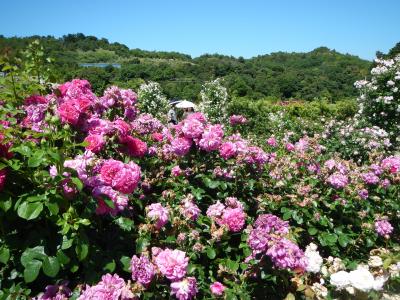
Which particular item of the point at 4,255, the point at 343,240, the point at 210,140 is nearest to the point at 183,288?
the point at 4,255

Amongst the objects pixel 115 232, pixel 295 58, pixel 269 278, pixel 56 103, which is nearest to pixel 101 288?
pixel 115 232

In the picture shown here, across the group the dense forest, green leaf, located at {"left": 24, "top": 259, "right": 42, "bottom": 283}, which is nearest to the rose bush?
green leaf, located at {"left": 24, "top": 259, "right": 42, "bottom": 283}

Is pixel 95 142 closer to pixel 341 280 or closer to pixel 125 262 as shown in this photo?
pixel 125 262

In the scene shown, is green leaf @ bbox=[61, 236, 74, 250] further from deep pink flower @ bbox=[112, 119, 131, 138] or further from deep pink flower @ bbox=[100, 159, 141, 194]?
deep pink flower @ bbox=[112, 119, 131, 138]

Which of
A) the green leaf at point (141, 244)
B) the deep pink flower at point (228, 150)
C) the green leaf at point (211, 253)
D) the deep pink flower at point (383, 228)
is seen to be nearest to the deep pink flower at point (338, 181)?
the deep pink flower at point (383, 228)

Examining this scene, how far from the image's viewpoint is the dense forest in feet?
125

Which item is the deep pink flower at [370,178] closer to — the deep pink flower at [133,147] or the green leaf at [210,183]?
the green leaf at [210,183]

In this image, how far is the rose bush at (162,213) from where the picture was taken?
4.88 feet

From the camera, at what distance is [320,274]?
219 cm

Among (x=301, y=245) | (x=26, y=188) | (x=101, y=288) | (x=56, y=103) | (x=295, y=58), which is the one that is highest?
(x=295, y=58)

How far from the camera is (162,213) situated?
179 centimetres

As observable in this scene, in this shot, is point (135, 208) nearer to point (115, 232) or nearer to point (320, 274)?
point (115, 232)

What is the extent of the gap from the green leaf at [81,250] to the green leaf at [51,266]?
10cm

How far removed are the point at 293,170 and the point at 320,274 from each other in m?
1.24
